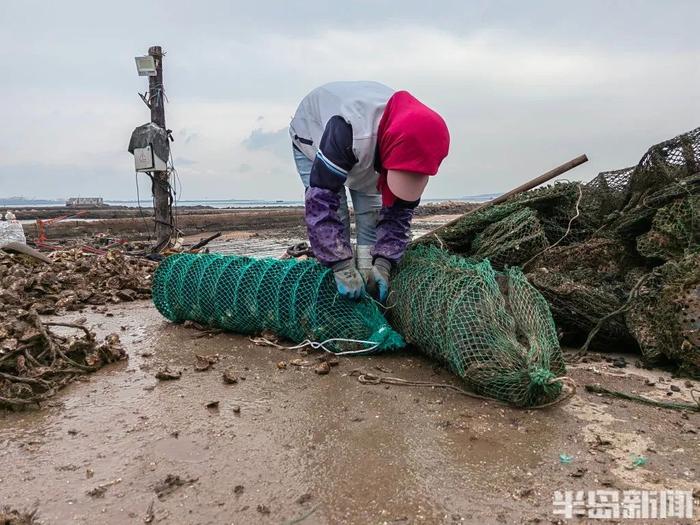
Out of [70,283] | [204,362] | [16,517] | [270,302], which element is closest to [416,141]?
[270,302]

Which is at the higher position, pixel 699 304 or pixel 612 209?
pixel 612 209

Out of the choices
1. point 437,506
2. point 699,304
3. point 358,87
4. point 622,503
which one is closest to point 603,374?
point 699,304

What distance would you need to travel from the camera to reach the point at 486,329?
117 inches

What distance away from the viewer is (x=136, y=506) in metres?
2.05

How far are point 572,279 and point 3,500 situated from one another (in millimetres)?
3888

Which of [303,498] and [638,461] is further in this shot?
[638,461]

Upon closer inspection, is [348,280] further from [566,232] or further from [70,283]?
[70,283]

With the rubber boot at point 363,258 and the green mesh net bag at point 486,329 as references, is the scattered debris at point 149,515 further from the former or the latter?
the rubber boot at point 363,258

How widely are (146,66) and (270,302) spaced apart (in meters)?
7.09

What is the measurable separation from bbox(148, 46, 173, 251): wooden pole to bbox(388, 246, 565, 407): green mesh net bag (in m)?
7.16

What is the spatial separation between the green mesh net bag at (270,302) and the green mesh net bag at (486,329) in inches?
12.8

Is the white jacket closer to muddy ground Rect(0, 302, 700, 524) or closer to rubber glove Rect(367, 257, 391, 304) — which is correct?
rubber glove Rect(367, 257, 391, 304)

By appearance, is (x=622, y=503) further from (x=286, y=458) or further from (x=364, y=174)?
(x=364, y=174)

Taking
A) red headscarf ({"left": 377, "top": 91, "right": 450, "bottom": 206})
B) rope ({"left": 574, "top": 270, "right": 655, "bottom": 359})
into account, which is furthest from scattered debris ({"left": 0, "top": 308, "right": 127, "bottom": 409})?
rope ({"left": 574, "top": 270, "right": 655, "bottom": 359})
